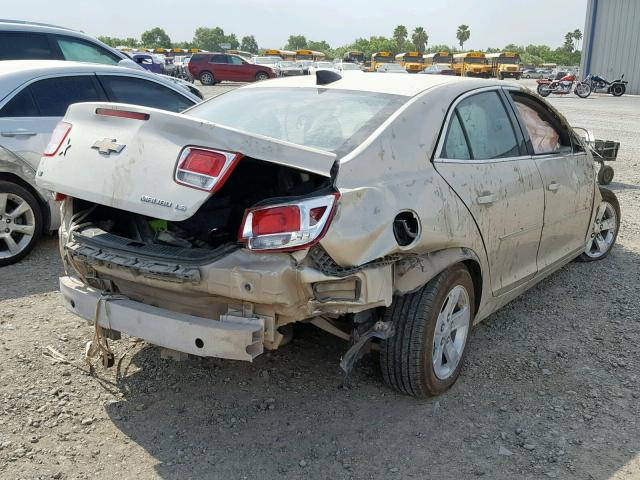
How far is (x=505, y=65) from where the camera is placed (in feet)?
184

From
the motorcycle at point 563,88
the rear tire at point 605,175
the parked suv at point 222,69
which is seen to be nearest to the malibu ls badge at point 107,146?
the rear tire at point 605,175

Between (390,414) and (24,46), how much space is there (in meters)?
7.08

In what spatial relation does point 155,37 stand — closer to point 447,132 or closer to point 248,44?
point 248,44

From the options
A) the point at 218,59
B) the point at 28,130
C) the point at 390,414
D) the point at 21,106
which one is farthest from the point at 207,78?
the point at 390,414

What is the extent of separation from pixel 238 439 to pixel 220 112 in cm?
198

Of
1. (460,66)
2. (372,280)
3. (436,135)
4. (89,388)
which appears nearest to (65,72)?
(89,388)

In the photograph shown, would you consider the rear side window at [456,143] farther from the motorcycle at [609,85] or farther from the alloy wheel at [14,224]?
the motorcycle at [609,85]

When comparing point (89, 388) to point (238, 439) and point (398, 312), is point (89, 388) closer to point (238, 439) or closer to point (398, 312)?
point (238, 439)

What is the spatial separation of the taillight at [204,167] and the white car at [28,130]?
10.7 feet

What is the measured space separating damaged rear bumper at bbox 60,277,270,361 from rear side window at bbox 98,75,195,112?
3661mm

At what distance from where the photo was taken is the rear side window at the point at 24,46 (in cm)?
784

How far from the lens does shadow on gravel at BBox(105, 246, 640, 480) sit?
2.86 metres

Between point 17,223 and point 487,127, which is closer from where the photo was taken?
point 487,127

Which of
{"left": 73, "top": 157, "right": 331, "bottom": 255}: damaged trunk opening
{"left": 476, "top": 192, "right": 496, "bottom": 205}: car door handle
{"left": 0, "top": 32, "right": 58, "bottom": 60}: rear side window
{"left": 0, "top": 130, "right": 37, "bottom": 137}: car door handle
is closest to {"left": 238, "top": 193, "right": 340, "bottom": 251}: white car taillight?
→ {"left": 73, "top": 157, "right": 331, "bottom": 255}: damaged trunk opening
